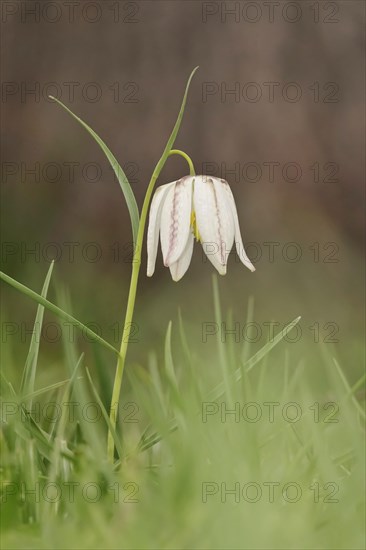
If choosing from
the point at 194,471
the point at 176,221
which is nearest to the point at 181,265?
the point at 176,221

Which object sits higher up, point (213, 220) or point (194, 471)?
point (213, 220)

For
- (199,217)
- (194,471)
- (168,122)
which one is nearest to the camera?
(194,471)

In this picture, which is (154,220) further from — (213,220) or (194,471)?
(194,471)

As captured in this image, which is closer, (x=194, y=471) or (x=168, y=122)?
(x=194, y=471)

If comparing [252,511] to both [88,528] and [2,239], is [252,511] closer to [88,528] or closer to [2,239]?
[88,528]

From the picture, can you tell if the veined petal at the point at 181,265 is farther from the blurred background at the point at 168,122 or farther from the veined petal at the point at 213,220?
the blurred background at the point at 168,122

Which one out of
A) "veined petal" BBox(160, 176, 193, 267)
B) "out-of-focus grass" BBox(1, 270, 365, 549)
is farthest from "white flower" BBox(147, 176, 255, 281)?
"out-of-focus grass" BBox(1, 270, 365, 549)

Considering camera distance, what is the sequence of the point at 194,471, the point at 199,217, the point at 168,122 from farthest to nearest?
the point at 168,122
the point at 199,217
the point at 194,471
